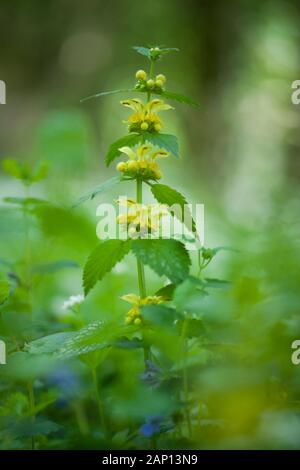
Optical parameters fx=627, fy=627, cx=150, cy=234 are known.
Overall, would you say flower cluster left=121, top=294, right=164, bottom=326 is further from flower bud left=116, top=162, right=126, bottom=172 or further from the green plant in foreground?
flower bud left=116, top=162, right=126, bottom=172

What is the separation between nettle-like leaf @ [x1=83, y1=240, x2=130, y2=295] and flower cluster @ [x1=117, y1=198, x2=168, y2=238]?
3cm

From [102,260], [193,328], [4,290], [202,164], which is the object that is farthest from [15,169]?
[202,164]

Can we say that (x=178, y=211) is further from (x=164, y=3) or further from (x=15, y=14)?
(x=15, y=14)

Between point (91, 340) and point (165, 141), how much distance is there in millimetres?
353

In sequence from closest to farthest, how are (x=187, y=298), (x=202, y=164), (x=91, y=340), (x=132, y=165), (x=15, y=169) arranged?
1. (x=187, y=298)
2. (x=91, y=340)
3. (x=132, y=165)
4. (x=15, y=169)
5. (x=202, y=164)

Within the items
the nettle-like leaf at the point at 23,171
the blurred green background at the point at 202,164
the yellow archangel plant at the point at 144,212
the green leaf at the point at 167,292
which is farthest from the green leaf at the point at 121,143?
the nettle-like leaf at the point at 23,171

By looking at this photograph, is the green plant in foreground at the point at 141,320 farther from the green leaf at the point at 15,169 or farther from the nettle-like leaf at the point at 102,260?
the green leaf at the point at 15,169

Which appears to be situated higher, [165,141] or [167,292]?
[165,141]

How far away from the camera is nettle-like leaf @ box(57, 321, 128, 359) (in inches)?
38.5

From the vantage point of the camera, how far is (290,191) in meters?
2.35

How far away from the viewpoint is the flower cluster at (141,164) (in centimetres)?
109

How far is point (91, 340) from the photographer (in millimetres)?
988

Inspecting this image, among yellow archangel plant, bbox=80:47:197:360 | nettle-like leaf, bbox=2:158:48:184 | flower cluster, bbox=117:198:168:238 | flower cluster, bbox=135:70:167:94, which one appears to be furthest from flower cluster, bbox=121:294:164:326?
nettle-like leaf, bbox=2:158:48:184

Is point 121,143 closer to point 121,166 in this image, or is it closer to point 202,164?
point 121,166
